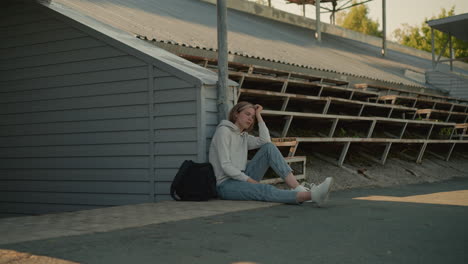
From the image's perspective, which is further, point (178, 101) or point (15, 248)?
point (178, 101)

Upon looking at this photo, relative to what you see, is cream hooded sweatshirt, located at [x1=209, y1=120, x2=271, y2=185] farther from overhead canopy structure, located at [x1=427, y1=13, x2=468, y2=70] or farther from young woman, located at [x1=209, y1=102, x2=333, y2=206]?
overhead canopy structure, located at [x1=427, y1=13, x2=468, y2=70]

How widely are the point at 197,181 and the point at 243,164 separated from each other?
573 mm

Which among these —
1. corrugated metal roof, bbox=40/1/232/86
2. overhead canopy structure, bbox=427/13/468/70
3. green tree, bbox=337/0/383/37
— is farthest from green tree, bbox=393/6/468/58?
corrugated metal roof, bbox=40/1/232/86

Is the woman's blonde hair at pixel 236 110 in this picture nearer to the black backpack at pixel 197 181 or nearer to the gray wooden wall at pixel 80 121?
the gray wooden wall at pixel 80 121

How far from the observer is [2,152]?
757 centimetres

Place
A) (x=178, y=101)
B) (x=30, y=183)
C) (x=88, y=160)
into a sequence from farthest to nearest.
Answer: (x=30, y=183), (x=88, y=160), (x=178, y=101)

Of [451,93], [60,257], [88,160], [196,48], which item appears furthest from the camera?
[451,93]

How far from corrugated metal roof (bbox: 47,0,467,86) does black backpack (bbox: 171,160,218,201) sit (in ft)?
11.0

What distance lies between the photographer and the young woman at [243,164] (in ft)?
16.1

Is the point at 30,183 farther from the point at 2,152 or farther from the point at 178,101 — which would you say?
the point at 178,101

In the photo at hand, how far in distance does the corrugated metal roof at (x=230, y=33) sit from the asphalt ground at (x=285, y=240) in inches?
191

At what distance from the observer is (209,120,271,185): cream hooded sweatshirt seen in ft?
16.5

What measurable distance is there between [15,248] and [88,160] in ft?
12.4

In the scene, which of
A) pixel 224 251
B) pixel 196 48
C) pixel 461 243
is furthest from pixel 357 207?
pixel 196 48
